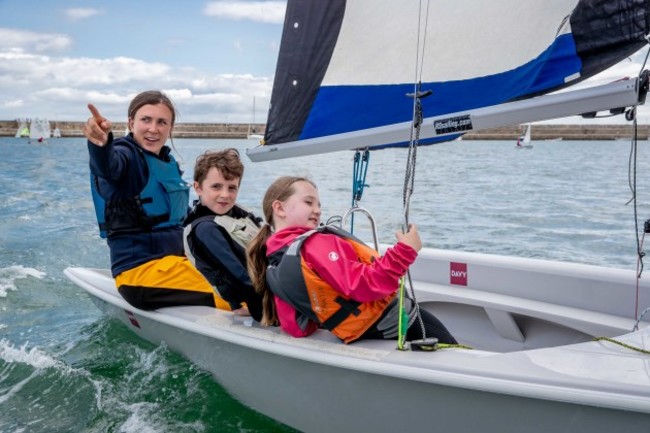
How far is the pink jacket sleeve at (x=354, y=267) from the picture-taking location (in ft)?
6.48

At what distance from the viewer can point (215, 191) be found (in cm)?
270

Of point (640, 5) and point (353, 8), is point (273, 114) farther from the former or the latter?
point (640, 5)

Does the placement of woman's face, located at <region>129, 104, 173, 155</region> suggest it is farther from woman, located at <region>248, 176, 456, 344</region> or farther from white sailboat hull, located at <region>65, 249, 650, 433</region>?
woman, located at <region>248, 176, 456, 344</region>

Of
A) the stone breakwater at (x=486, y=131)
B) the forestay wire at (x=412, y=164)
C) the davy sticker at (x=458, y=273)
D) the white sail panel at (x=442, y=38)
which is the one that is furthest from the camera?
the stone breakwater at (x=486, y=131)

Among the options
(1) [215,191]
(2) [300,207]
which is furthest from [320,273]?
(1) [215,191]

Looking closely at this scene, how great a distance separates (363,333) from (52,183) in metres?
12.7

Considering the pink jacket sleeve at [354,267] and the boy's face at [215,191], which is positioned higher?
the boy's face at [215,191]

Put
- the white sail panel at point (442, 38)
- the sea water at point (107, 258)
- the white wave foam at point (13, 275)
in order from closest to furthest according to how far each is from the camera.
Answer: the white sail panel at point (442, 38)
the sea water at point (107, 258)
the white wave foam at point (13, 275)

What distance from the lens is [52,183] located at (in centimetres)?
1364

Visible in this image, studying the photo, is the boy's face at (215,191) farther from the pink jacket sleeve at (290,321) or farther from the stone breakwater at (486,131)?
the stone breakwater at (486,131)

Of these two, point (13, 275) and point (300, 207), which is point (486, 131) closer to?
point (13, 275)

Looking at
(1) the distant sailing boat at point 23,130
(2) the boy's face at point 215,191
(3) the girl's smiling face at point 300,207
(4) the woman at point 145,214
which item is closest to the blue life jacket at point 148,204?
(4) the woman at point 145,214

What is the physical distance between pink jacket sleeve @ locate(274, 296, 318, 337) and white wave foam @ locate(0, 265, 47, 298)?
3123mm

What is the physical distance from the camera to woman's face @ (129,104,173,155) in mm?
2936
